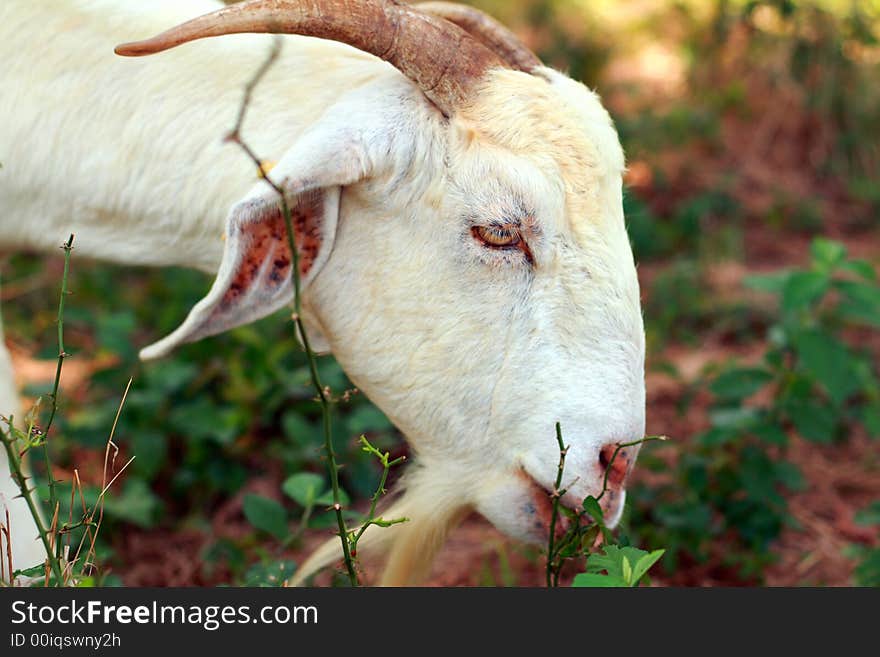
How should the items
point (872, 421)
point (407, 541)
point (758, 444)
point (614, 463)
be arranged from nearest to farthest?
point (614, 463) → point (407, 541) → point (872, 421) → point (758, 444)

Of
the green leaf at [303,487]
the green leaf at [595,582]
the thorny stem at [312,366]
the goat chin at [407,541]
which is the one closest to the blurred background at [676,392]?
the green leaf at [303,487]

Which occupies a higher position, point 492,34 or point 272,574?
point 492,34

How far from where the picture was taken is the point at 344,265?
9.39 feet

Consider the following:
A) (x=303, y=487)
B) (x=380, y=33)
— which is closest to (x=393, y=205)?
(x=380, y=33)

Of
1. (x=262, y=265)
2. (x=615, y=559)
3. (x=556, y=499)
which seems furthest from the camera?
(x=262, y=265)

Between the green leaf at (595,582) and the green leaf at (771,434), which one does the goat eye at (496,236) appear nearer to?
the green leaf at (595,582)

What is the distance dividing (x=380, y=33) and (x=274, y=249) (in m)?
0.60

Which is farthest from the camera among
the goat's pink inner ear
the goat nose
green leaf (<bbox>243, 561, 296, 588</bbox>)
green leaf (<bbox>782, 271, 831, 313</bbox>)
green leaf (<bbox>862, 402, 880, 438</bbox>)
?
green leaf (<bbox>862, 402, 880, 438</bbox>)

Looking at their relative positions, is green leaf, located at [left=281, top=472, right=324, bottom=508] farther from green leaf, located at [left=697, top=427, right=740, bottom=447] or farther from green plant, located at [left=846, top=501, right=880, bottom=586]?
green plant, located at [left=846, top=501, right=880, bottom=586]

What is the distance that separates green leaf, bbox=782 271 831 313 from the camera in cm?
396

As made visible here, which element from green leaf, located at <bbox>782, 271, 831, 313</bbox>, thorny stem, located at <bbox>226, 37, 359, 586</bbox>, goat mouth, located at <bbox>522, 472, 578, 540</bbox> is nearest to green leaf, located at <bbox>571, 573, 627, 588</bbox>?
goat mouth, located at <bbox>522, 472, 578, 540</bbox>

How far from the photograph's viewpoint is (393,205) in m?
2.78

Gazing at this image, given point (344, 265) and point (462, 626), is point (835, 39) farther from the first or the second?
point (462, 626)

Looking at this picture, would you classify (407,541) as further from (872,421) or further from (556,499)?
(872,421)
